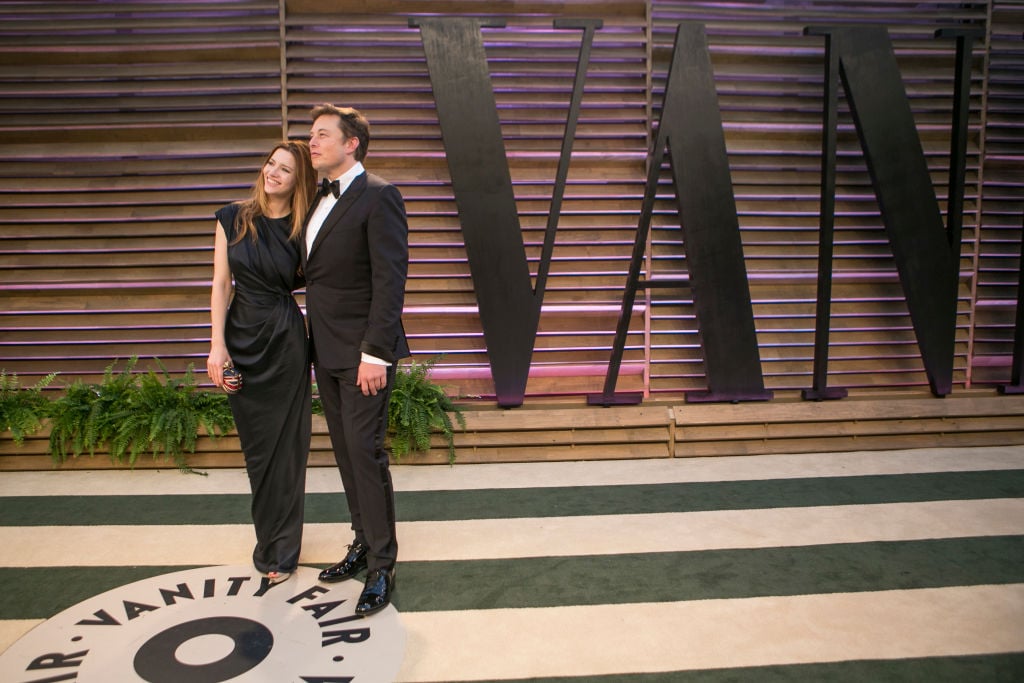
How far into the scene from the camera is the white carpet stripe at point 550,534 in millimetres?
3814

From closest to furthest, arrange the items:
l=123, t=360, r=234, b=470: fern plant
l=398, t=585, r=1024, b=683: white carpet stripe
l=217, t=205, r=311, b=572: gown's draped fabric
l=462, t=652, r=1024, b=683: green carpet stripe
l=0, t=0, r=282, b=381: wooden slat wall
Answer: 1. l=462, t=652, r=1024, b=683: green carpet stripe
2. l=398, t=585, r=1024, b=683: white carpet stripe
3. l=217, t=205, r=311, b=572: gown's draped fabric
4. l=123, t=360, r=234, b=470: fern plant
5. l=0, t=0, r=282, b=381: wooden slat wall

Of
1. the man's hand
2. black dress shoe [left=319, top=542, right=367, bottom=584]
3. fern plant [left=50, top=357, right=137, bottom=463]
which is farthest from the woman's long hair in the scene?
fern plant [left=50, top=357, right=137, bottom=463]

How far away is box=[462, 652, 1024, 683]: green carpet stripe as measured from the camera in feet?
8.91

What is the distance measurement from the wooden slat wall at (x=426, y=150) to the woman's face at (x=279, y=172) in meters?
2.22

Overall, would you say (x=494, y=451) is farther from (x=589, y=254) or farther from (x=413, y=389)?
(x=589, y=254)

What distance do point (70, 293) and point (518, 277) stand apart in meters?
3.21

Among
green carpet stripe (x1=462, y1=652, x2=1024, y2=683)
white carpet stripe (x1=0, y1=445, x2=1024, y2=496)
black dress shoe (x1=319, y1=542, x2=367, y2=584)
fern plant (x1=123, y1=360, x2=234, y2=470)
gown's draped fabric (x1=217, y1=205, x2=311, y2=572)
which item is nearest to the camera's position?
green carpet stripe (x1=462, y1=652, x2=1024, y2=683)

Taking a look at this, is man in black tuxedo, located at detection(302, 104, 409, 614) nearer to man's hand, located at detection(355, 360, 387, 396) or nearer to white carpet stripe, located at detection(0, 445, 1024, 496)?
man's hand, located at detection(355, 360, 387, 396)

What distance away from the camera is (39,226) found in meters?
5.62

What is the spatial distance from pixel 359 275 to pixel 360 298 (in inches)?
3.8

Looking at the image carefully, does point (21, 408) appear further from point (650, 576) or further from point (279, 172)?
point (650, 576)

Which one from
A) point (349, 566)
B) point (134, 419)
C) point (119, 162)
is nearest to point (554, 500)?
point (349, 566)

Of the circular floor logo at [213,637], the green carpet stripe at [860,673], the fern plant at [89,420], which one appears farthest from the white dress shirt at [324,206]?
the fern plant at [89,420]

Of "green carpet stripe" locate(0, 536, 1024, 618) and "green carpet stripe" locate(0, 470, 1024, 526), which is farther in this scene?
"green carpet stripe" locate(0, 470, 1024, 526)
